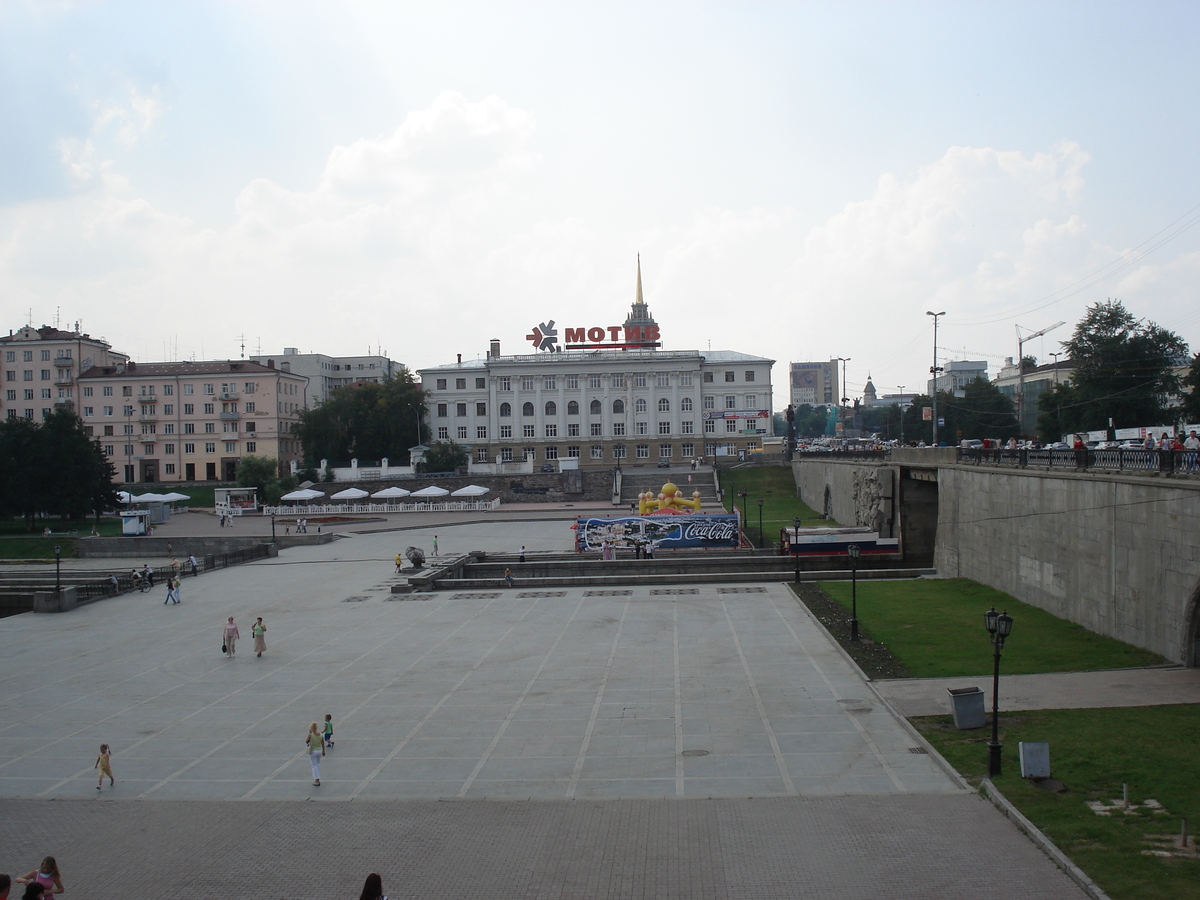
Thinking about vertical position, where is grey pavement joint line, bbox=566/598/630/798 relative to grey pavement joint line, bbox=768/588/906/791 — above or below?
below

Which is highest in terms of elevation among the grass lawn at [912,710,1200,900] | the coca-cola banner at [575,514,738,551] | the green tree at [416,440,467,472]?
the green tree at [416,440,467,472]

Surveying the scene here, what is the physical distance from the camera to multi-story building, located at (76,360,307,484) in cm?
9231

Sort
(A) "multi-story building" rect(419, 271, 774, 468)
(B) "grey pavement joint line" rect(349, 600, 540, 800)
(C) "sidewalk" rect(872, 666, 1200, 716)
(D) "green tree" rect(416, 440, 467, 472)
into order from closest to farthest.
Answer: (B) "grey pavement joint line" rect(349, 600, 540, 800), (C) "sidewalk" rect(872, 666, 1200, 716), (D) "green tree" rect(416, 440, 467, 472), (A) "multi-story building" rect(419, 271, 774, 468)

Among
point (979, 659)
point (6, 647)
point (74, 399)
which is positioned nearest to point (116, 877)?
point (979, 659)

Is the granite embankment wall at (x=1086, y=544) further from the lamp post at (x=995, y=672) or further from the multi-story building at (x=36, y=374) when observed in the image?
the multi-story building at (x=36, y=374)

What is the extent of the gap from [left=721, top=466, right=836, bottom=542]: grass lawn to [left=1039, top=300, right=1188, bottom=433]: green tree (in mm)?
21434

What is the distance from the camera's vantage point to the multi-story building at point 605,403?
96500mm

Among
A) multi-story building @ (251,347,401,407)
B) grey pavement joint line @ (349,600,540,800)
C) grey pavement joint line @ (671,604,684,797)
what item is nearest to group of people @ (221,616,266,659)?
grey pavement joint line @ (349,600,540,800)

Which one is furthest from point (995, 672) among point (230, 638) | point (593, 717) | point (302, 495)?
point (302, 495)

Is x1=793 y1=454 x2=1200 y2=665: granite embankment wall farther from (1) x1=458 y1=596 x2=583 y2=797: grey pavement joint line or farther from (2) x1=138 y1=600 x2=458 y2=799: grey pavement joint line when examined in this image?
(2) x1=138 y1=600 x2=458 y2=799: grey pavement joint line

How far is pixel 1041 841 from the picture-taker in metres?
12.0

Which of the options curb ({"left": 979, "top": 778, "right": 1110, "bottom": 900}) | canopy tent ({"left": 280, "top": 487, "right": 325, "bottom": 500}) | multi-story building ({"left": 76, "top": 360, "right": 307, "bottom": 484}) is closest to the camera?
curb ({"left": 979, "top": 778, "right": 1110, "bottom": 900})

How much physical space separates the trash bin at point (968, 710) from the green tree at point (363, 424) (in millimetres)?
81123

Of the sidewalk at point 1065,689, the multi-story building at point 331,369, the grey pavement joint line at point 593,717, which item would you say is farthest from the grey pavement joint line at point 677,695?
the multi-story building at point 331,369
